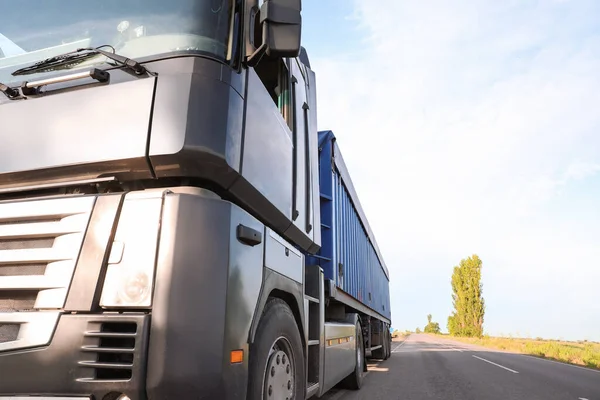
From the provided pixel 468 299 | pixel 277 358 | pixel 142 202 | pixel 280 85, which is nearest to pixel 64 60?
pixel 142 202

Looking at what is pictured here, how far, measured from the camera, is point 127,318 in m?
1.61

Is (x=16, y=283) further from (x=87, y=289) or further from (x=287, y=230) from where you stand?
(x=287, y=230)

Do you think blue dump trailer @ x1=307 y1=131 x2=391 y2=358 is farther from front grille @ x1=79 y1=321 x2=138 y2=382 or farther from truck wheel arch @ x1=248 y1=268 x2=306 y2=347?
front grille @ x1=79 y1=321 x2=138 y2=382

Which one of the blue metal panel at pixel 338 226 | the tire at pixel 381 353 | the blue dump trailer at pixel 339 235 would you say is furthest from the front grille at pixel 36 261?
the tire at pixel 381 353

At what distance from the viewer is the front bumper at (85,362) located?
1552 millimetres

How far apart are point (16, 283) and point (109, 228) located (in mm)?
460

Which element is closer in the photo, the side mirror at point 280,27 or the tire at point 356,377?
the side mirror at point 280,27

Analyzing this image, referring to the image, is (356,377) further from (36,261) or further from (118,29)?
(118,29)

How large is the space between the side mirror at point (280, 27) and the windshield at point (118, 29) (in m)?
0.23

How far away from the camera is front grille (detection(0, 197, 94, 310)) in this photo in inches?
67.5

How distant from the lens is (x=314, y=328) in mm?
3646

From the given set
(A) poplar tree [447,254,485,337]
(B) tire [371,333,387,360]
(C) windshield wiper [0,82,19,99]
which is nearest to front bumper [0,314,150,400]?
(C) windshield wiper [0,82,19,99]

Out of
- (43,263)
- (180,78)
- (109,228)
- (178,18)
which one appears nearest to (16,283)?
(43,263)

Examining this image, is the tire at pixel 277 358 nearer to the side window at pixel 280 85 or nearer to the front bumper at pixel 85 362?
the front bumper at pixel 85 362
